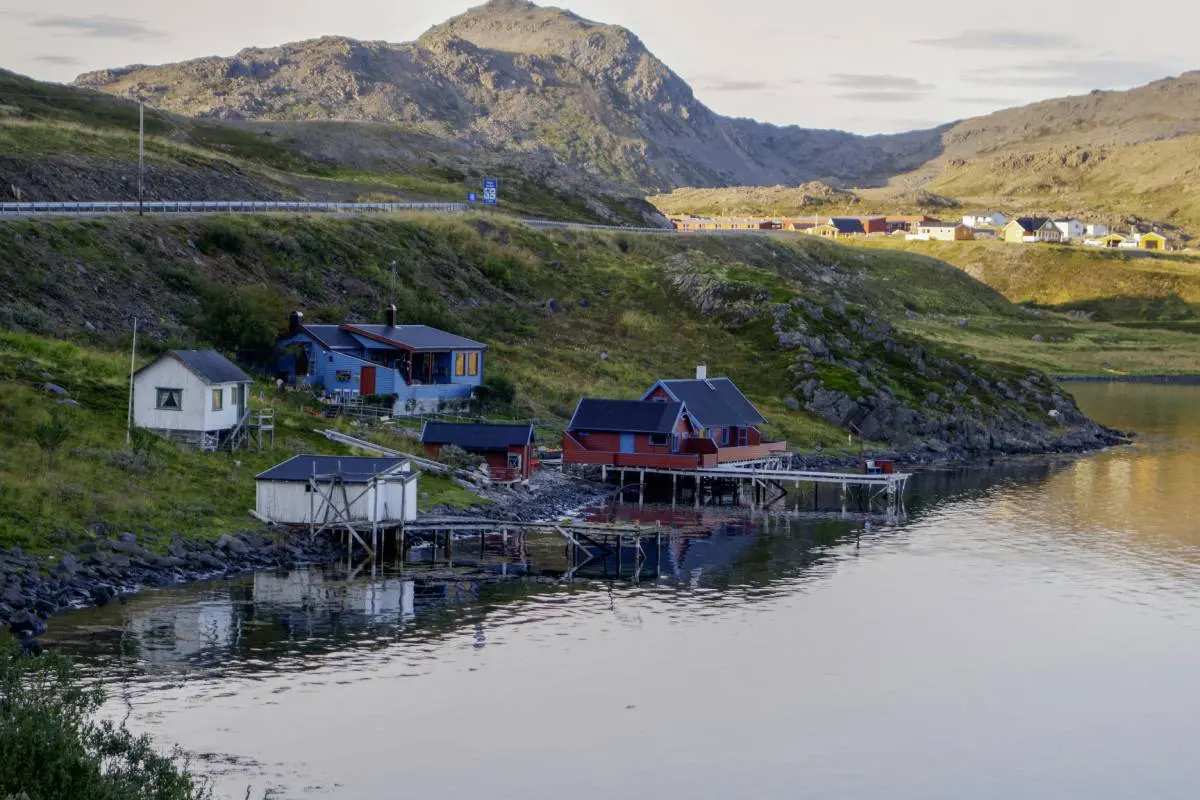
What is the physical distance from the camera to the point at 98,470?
202 feet

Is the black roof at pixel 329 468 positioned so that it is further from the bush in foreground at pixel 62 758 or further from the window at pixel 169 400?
the bush in foreground at pixel 62 758

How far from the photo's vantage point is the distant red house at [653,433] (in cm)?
8744

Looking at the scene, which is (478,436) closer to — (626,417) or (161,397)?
(626,417)

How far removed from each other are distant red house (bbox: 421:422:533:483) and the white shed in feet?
50.0

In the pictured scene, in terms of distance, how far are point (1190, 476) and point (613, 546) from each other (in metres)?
46.8

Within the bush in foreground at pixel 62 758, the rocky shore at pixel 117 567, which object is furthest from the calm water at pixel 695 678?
the bush in foreground at pixel 62 758

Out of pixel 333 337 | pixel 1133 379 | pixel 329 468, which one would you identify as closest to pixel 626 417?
pixel 333 337

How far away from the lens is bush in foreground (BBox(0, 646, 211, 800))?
91.3ft

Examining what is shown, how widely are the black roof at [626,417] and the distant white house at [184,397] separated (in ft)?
80.4

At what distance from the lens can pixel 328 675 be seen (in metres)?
46.5

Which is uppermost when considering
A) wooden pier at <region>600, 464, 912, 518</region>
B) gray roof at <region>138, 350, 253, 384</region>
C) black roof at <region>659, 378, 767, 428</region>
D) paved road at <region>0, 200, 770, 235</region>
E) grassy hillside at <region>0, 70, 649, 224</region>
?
grassy hillside at <region>0, 70, 649, 224</region>

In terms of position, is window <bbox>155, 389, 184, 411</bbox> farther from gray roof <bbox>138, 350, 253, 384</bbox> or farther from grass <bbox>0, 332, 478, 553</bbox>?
grass <bbox>0, 332, 478, 553</bbox>

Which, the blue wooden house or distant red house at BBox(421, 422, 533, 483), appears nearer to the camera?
distant red house at BBox(421, 422, 533, 483)

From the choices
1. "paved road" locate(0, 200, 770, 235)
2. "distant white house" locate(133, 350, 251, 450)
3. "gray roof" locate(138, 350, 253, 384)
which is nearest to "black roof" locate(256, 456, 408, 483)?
"distant white house" locate(133, 350, 251, 450)
